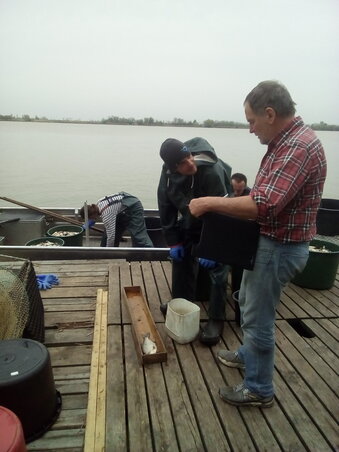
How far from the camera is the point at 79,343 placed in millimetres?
2525

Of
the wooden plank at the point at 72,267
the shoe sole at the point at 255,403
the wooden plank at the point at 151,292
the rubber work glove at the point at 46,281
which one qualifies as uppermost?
the shoe sole at the point at 255,403

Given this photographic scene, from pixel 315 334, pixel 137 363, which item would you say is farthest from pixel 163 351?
pixel 315 334

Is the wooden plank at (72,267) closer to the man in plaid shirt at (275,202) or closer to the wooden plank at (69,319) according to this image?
the wooden plank at (69,319)

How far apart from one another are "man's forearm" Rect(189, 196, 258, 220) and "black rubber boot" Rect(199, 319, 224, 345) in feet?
3.81

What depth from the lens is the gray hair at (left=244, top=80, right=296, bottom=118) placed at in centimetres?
144

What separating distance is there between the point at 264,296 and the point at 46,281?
7.72 ft

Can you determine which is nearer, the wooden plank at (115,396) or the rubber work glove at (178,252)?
the wooden plank at (115,396)

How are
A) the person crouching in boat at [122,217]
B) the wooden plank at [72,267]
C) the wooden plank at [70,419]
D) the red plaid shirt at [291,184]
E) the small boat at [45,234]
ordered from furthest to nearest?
1. the person crouching in boat at [122,217]
2. the small boat at [45,234]
3. the wooden plank at [72,267]
4. the wooden plank at [70,419]
5. the red plaid shirt at [291,184]

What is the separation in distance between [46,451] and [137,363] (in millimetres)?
699

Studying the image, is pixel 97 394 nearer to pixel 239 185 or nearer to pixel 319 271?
pixel 319 271

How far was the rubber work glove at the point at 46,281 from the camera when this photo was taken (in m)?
3.28

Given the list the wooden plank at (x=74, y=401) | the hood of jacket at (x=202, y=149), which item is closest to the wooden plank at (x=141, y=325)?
the wooden plank at (x=74, y=401)

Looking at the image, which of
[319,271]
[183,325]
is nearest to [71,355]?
[183,325]

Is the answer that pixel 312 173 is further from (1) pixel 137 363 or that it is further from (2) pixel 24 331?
(2) pixel 24 331
